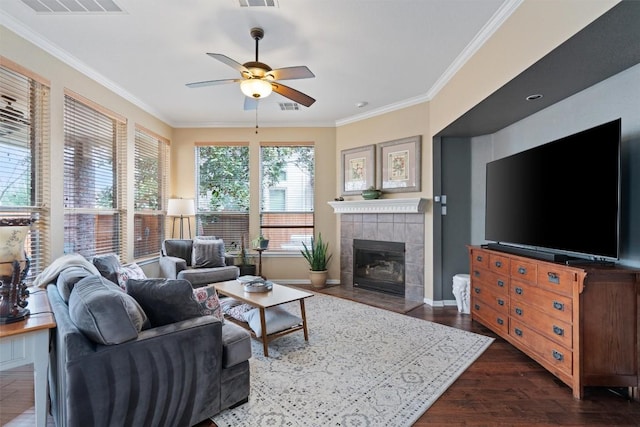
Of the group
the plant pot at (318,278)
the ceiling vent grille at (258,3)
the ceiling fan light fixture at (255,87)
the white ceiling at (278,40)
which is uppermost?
the white ceiling at (278,40)

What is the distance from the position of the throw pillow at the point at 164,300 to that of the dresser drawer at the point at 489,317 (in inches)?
111

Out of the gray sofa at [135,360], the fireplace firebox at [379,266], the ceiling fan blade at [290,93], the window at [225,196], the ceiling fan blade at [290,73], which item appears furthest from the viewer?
the window at [225,196]

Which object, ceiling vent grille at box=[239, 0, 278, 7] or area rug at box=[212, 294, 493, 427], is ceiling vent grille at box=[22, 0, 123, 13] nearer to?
ceiling vent grille at box=[239, 0, 278, 7]

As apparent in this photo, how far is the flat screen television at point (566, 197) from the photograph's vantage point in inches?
83.8

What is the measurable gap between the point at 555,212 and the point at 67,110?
4909 millimetres

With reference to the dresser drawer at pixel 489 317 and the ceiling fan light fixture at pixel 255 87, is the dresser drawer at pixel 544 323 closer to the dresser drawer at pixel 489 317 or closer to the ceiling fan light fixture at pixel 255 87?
the dresser drawer at pixel 489 317

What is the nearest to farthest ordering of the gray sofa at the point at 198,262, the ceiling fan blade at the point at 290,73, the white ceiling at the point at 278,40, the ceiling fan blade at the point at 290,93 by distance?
the white ceiling at the point at 278,40 < the ceiling fan blade at the point at 290,73 < the ceiling fan blade at the point at 290,93 < the gray sofa at the point at 198,262

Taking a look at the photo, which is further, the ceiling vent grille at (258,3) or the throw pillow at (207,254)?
the throw pillow at (207,254)

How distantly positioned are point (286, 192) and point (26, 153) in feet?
11.2

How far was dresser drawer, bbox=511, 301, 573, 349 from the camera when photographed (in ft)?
7.13

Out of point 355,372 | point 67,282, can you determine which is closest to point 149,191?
point 67,282

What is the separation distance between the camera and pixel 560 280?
2.23m

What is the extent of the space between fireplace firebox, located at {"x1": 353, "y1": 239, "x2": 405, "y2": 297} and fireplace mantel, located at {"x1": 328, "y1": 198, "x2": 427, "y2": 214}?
0.53 metres

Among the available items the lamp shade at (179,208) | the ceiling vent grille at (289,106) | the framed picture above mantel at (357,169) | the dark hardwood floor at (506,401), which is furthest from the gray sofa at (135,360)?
the framed picture above mantel at (357,169)
